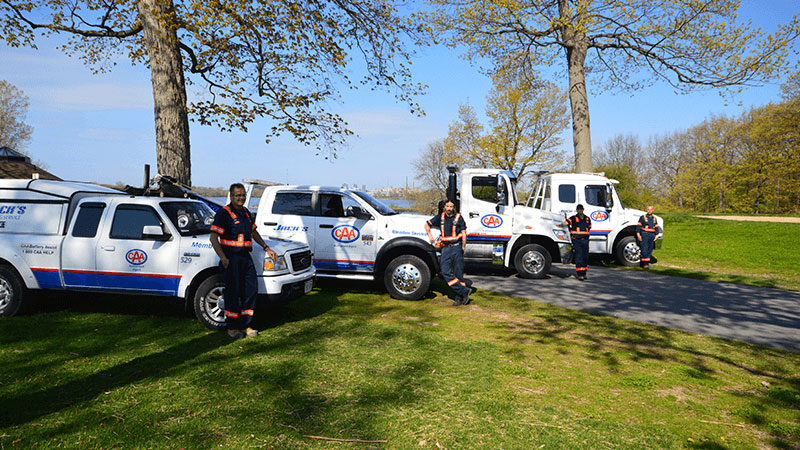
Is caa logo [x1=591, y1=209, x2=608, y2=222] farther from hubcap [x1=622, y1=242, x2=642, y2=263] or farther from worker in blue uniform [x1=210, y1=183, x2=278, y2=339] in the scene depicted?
worker in blue uniform [x1=210, y1=183, x2=278, y2=339]

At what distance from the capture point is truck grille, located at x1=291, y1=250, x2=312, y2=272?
6395 mm

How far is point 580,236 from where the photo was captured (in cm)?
1061

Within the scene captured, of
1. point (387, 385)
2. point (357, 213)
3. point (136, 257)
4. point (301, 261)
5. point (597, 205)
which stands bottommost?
point (387, 385)

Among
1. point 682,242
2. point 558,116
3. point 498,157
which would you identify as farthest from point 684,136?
point 682,242

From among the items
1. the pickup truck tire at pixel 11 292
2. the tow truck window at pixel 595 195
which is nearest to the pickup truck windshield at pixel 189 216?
the pickup truck tire at pixel 11 292

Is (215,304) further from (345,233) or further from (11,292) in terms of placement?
(11,292)

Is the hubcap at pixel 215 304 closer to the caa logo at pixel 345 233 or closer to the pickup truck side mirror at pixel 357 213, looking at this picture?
the caa logo at pixel 345 233

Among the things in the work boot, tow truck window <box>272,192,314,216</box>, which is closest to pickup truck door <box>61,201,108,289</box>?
the work boot

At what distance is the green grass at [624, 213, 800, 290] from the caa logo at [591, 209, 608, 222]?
2.11 m

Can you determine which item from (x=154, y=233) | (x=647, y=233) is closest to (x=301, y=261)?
(x=154, y=233)

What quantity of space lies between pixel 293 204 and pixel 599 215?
9.00m

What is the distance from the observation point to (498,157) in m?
28.7

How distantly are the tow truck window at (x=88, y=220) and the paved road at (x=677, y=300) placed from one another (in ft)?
23.9

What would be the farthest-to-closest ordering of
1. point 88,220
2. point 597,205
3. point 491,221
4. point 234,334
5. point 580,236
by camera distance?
point 597,205
point 580,236
point 491,221
point 88,220
point 234,334
